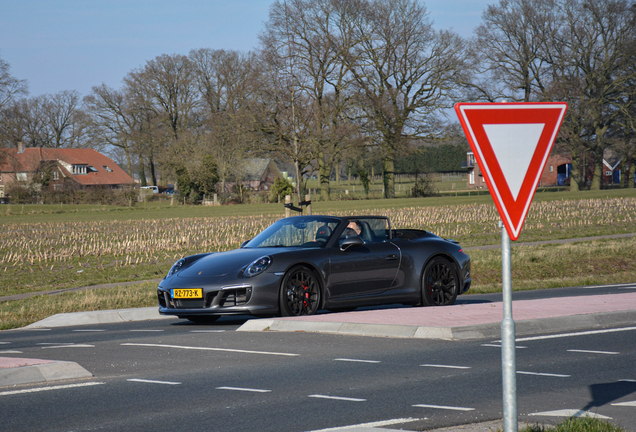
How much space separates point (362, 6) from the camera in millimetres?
63281

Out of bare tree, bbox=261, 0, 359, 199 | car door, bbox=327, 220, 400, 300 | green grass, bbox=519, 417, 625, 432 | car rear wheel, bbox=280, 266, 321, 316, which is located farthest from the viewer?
bare tree, bbox=261, 0, 359, 199

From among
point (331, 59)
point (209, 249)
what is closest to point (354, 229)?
point (209, 249)

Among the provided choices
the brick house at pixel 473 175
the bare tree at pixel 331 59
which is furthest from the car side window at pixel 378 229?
the brick house at pixel 473 175

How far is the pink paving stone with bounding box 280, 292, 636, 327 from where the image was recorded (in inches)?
367

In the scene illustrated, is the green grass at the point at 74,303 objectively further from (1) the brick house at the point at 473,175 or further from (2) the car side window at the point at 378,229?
(1) the brick house at the point at 473,175

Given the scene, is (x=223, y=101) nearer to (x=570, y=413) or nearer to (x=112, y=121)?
(x=112, y=121)

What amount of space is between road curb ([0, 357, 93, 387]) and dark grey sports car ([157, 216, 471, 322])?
315 cm

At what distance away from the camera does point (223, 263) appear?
10.4 m

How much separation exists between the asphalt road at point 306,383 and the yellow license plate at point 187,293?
77cm

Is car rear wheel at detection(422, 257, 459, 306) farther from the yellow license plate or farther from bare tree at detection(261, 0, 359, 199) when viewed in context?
bare tree at detection(261, 0, 359, 199)

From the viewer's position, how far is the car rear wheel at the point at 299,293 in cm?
1021

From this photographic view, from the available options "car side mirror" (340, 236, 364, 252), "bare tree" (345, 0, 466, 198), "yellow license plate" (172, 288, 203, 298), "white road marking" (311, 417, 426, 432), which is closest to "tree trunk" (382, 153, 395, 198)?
"bare tree" (345, 0, 466, 198)

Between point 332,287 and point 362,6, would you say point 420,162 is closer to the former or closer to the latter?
point 362,6

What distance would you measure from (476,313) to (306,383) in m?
4.15
